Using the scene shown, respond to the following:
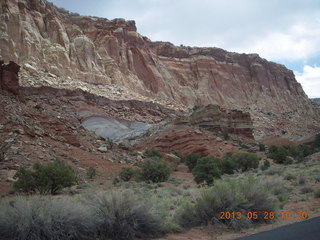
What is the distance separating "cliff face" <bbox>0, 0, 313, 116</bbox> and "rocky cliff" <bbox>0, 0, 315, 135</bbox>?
17cm

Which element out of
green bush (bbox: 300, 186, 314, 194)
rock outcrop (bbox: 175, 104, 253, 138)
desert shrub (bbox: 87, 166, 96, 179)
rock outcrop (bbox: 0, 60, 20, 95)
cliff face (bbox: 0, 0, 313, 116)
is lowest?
green bush (bbox: 300, 186, 314, 194)

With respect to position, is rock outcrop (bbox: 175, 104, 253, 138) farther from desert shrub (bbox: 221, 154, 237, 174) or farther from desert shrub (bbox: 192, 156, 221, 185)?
desert shrub (bbox: 192, 156, 221, 185)

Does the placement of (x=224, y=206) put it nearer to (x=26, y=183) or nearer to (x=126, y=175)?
(x=26, y=183)

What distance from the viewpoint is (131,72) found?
258 feet

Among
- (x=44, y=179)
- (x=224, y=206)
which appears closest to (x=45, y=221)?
(x=224, y=206)

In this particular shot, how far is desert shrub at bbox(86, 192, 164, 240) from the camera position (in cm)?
652

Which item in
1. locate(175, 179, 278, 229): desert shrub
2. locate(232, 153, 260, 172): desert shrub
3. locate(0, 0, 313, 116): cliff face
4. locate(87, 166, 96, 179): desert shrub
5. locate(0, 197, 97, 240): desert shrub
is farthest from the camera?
locate(0, 0, 313, 116): cliff face

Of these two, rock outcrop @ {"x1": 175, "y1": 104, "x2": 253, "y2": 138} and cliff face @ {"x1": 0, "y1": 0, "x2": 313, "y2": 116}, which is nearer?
rock outcrop @ {"x1": 175, "y1": 104, "x2": 253, "y2": 138}

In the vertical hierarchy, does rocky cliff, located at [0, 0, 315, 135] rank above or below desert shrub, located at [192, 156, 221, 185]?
above

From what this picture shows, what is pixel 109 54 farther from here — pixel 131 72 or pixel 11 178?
pixel 11 178

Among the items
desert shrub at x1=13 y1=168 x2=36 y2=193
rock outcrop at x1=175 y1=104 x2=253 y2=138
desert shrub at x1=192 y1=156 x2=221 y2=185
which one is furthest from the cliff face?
desert shrub at x1=13 y1=168 x2=36 y2=193

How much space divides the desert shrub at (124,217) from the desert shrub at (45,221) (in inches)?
10.6

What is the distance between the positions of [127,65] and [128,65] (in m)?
0.78

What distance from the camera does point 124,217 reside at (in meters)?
6.76
